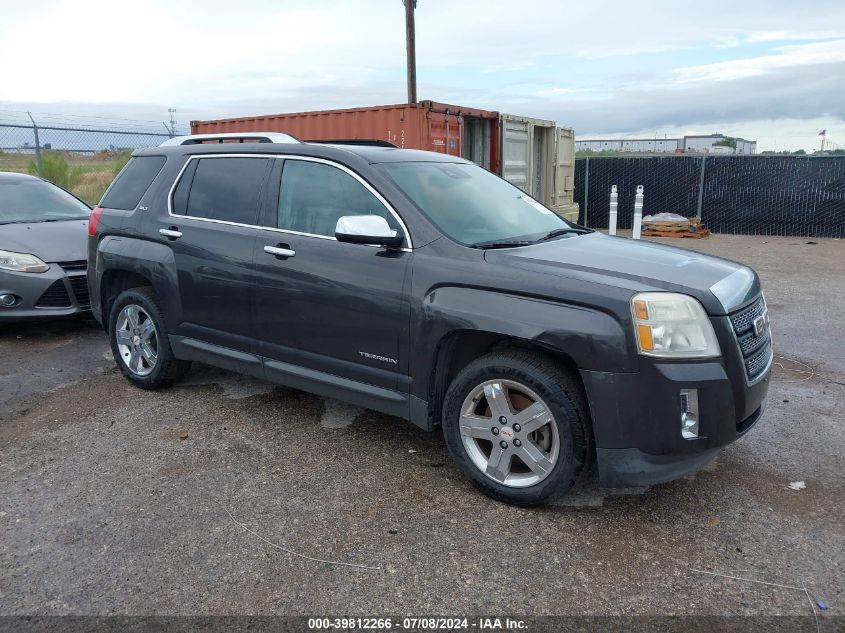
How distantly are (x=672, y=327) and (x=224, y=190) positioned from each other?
3.01 meters

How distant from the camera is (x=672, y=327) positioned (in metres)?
3.08

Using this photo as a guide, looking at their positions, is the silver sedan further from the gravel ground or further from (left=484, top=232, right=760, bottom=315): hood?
(left=484, top=232, right=760, bottom=315): hood

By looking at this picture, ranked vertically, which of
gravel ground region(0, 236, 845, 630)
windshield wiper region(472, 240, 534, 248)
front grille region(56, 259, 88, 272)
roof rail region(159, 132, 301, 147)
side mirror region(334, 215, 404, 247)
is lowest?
gravel ground region(0, 236, 845, 630)

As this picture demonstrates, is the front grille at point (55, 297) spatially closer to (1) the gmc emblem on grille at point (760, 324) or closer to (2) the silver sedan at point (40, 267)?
(2) the silver sedan at point (40, 267)

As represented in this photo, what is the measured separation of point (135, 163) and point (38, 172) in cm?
1038

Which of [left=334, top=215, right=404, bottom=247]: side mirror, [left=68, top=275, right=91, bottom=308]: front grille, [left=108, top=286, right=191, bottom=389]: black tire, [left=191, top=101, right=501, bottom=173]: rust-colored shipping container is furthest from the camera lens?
[left=191, top=101, right=501, bottom=173]: rust-colored shipping container

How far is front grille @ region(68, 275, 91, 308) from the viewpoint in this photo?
6.74 metres

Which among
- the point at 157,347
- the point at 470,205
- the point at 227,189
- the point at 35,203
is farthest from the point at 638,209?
the point at 35,203

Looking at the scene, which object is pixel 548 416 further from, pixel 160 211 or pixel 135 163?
pixel 135 163

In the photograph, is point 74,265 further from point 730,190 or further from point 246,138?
point 730,190

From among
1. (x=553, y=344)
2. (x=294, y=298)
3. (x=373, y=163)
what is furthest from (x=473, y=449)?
(x=373, y=163)

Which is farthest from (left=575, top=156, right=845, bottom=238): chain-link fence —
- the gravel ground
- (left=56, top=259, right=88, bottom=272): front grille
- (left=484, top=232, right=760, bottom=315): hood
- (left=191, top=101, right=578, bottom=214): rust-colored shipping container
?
→ (left=484, top=232, right=760, bottom=315): hood

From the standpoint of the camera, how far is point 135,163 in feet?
17.5

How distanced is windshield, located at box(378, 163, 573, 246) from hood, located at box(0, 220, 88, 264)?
4.12m
